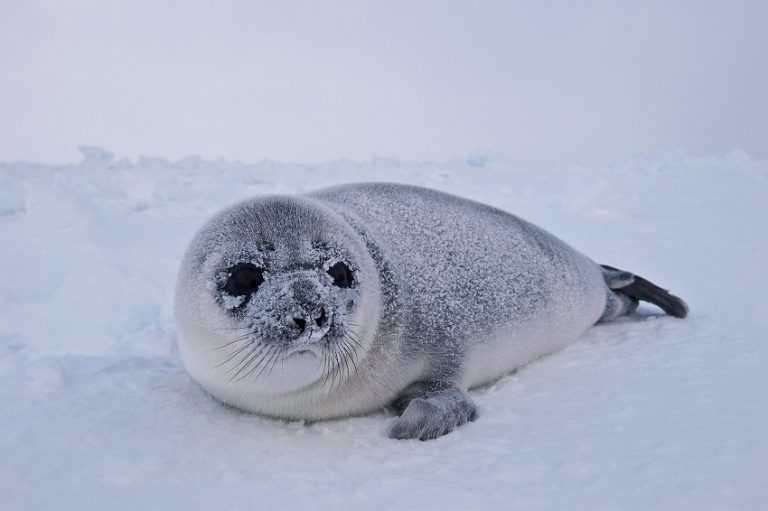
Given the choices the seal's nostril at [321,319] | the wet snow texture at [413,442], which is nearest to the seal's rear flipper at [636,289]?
the wet snow texture at [413,442]

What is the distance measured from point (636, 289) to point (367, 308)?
1933 mm

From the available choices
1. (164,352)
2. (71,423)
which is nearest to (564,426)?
(71,423)

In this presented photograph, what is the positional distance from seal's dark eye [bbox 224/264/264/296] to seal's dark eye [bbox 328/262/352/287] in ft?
0.66

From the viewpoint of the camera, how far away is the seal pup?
176 cm

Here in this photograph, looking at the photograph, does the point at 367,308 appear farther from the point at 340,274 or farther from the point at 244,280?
the point at 244,280

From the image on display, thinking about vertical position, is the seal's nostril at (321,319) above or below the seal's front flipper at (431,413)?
above

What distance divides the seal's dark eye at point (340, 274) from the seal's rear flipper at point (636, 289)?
1.82m

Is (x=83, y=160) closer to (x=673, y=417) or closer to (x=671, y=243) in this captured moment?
(x=671, y=243)

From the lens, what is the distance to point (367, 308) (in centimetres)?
197

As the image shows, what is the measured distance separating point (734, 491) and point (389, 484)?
2.29 feet

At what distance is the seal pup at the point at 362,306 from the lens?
1.76 m

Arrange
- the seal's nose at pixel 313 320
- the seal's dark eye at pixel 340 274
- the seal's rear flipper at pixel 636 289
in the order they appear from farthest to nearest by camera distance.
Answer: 1. the seal's rear flipper at pixel 636 289
2. the seal's dark eye at pixel 340 274
3. the seal's nose at pixel 313 320

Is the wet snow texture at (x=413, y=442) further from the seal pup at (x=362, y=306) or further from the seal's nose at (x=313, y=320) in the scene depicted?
the seal's nose at (x=313, y=320)

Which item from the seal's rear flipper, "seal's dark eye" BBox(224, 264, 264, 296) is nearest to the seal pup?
"seal's dark eye" BBox(224, 264, 264, 296)
